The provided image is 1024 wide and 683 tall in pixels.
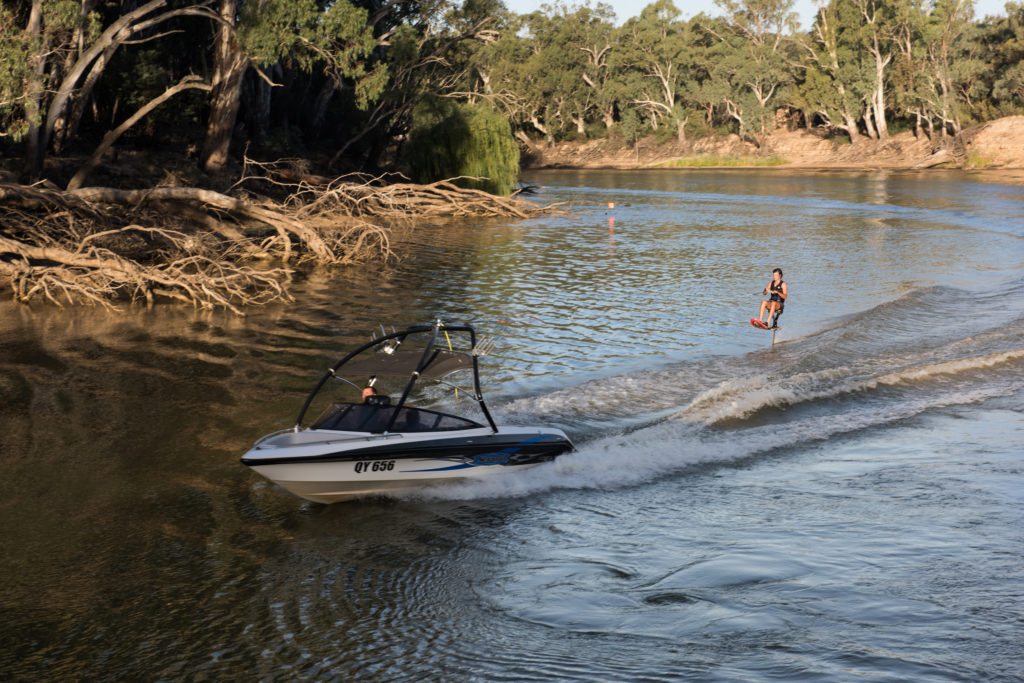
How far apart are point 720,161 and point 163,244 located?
246ft

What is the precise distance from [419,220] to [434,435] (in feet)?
100

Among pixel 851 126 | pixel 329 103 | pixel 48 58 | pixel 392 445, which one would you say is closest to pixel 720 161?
pixel 851 126

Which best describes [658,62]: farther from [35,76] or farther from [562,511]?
[562,511]

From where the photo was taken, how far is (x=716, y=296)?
894 inches

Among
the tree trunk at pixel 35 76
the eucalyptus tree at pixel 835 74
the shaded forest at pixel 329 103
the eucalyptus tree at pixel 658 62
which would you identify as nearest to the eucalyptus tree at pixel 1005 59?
the shaded forest at pixel 329 103

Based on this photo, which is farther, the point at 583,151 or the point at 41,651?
the point at 583,151

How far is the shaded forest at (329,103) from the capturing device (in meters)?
22.9

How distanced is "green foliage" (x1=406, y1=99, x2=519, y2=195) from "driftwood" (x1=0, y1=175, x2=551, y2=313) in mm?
10648

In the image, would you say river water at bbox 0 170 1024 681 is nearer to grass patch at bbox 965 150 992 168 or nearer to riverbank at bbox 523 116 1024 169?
grass patch at bbox 965 150 992 168

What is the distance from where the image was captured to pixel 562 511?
32.6 ft

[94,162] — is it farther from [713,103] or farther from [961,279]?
[713,103]

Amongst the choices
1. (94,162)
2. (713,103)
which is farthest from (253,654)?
(713,103)

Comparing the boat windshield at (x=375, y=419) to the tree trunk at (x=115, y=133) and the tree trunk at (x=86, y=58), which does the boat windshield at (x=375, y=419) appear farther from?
the tree trunk at (x=115, y=133)

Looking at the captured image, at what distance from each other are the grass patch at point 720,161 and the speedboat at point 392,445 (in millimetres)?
82347
